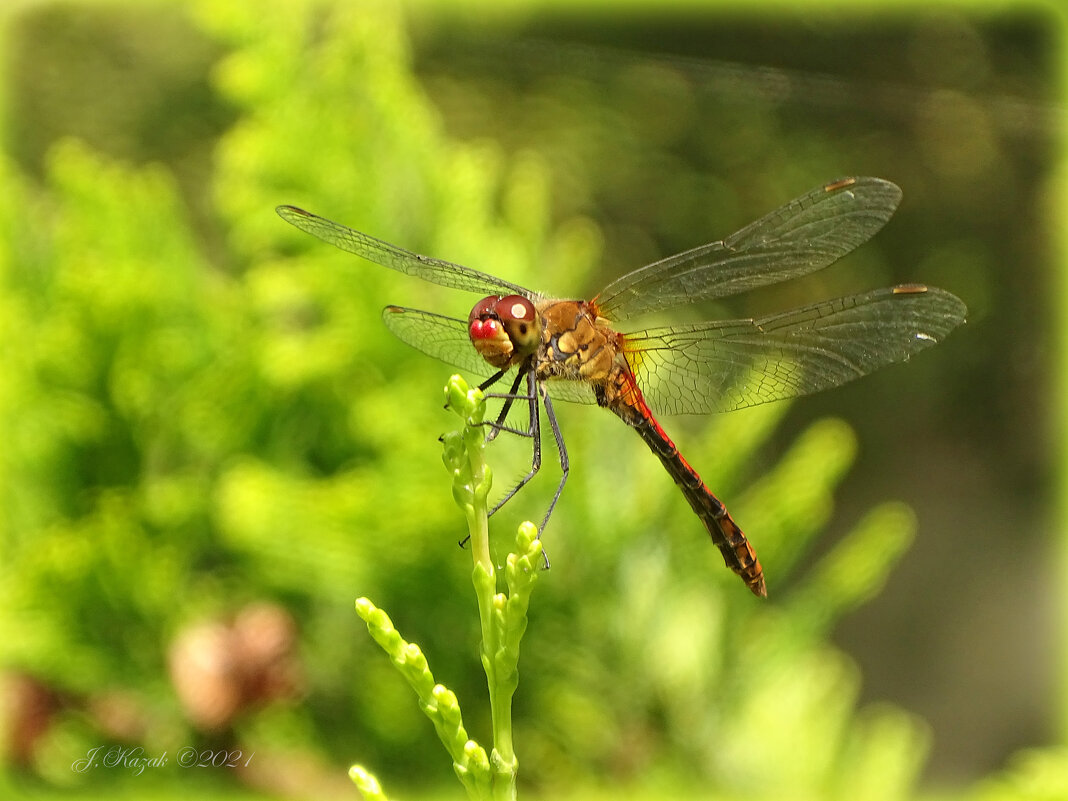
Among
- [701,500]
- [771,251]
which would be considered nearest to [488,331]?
[701,500]

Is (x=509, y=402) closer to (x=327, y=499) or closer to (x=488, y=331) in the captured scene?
(x=488, y=331)

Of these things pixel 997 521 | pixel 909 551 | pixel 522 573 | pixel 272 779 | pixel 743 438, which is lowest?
pixel 909 551

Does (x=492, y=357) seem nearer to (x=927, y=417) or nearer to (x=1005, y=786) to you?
(x=1005, y=786)

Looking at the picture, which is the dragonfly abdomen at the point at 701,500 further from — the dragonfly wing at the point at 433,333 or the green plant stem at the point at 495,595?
the green plant stem at the point at 495,595

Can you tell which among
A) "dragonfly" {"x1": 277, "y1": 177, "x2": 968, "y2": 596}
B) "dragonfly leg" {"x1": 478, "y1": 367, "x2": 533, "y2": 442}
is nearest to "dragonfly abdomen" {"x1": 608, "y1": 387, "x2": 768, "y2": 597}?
"dragonfly" {"x1": 277, "y1": 177, "x2": 968, "y2": 596}

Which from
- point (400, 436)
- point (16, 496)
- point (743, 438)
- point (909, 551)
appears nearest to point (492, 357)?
point (400, 436)

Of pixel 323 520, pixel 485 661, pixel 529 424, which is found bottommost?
pixel 323 520

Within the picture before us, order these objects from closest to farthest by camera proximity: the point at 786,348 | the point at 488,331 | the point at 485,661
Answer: the point at 485,661
the point at 488,331
the point at 786,348
